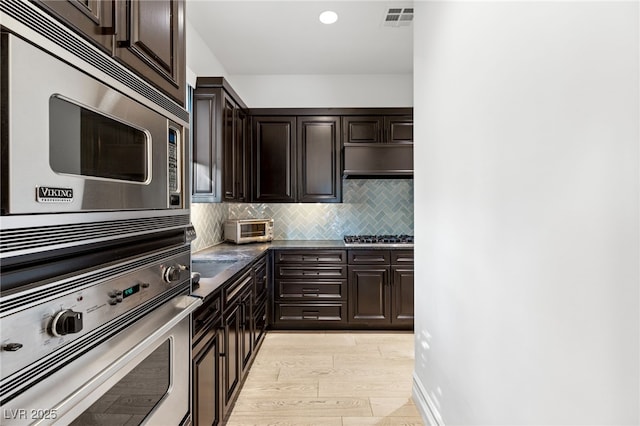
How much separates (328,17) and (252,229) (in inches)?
86.5

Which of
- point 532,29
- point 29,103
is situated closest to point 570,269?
point 532,29

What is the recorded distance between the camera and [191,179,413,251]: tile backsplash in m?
4.41

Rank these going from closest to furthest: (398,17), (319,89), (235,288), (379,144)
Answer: (235,288)
(398,17)
(379,144)
(319,89)

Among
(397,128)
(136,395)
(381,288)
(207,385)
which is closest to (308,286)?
(381,288)

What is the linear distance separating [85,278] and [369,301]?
3.27 m

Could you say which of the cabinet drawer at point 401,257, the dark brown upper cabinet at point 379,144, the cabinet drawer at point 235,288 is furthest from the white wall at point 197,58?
the cabinet drawer at point 401,257

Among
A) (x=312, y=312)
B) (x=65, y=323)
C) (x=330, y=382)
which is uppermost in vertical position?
(x=65, y=323)

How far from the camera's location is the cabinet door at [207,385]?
1.52m

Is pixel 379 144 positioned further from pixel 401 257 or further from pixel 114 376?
pixel 114 376

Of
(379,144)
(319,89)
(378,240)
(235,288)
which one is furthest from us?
(319,89)

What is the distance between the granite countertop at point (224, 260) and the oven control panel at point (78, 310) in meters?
0.47

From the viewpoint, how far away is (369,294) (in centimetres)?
379

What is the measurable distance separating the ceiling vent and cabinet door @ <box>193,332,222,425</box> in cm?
269

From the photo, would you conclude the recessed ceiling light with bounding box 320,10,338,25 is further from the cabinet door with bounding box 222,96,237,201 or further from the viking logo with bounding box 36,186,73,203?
the viking logo with bounding box 36,186,73,203
